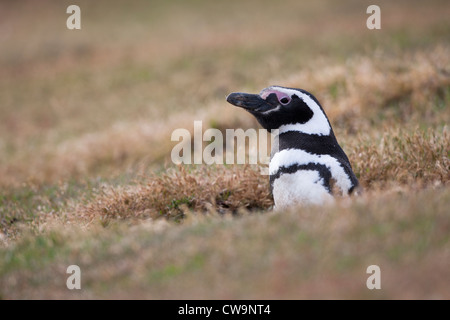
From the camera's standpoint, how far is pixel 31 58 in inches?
881

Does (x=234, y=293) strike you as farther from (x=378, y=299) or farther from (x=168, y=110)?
(x=168, y=110)

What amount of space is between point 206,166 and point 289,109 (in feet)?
7.02

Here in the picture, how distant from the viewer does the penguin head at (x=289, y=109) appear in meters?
5.59

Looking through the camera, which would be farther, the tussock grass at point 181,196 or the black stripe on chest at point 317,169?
the tussock grass at point 181,196

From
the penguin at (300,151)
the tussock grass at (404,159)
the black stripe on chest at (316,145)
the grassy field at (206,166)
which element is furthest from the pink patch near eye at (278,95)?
the tussock grass at (404,159)

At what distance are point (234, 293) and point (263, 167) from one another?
3.47 meters

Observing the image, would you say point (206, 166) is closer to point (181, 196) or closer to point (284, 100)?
point (181, 196)

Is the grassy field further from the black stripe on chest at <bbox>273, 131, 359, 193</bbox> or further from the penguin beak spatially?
the penguin beak

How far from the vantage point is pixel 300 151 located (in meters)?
5.44

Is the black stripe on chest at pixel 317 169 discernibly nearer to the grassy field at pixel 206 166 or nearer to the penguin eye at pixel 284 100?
the grassy field at pixel 206 166

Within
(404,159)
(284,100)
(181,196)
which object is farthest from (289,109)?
(404,159)

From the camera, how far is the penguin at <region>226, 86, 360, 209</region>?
534cm

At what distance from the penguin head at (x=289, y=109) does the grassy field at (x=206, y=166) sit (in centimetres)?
94

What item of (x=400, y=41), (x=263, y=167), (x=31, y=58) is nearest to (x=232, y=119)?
(x=263, y=167)
